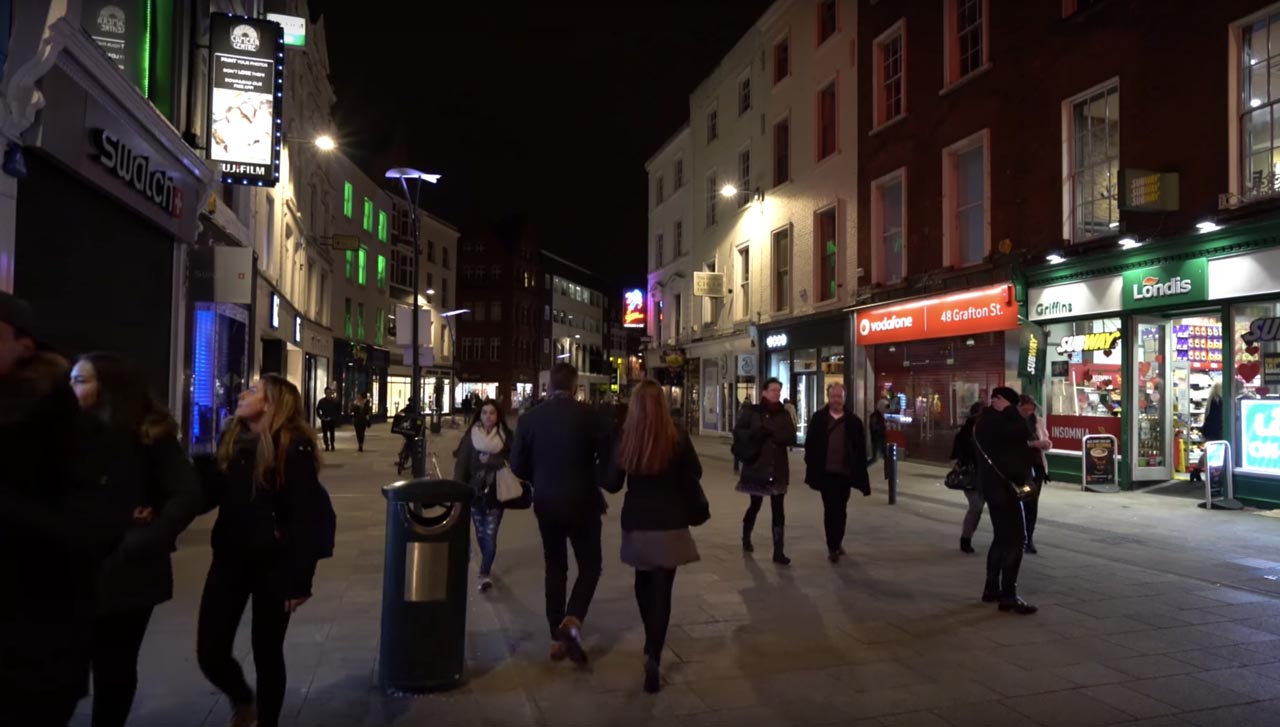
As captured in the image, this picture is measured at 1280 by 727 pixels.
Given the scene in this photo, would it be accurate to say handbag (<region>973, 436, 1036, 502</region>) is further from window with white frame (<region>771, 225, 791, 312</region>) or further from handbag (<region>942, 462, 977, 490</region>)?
window with white frame (<region>771, 225, 791, 312</region>)

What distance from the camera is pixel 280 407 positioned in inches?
162

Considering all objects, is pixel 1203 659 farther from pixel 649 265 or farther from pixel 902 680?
pixel 649 265

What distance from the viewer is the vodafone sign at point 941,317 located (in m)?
17.3

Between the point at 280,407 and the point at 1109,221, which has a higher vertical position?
the point at 1109,221

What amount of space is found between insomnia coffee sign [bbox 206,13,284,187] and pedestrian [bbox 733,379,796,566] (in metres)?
8.47

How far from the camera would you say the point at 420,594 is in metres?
4.84

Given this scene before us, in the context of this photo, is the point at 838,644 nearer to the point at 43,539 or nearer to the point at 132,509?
the point at 132,509

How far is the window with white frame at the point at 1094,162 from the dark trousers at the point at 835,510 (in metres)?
9.25

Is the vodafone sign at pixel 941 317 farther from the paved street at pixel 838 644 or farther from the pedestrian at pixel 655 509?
the pedestrian at pixel 655 509

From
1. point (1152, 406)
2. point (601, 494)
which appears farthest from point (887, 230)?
point (601, 494)

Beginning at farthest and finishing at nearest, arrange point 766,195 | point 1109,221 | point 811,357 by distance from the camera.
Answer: point 766,195 → point 811,357 → point 1109,221

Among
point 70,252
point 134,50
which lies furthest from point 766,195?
point 70,252

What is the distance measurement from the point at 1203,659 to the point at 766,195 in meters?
23.4

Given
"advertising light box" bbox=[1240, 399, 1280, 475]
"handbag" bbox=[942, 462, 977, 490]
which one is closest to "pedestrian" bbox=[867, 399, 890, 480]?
"advertising light box" bbox=[1240, 399, 1280, 475]
